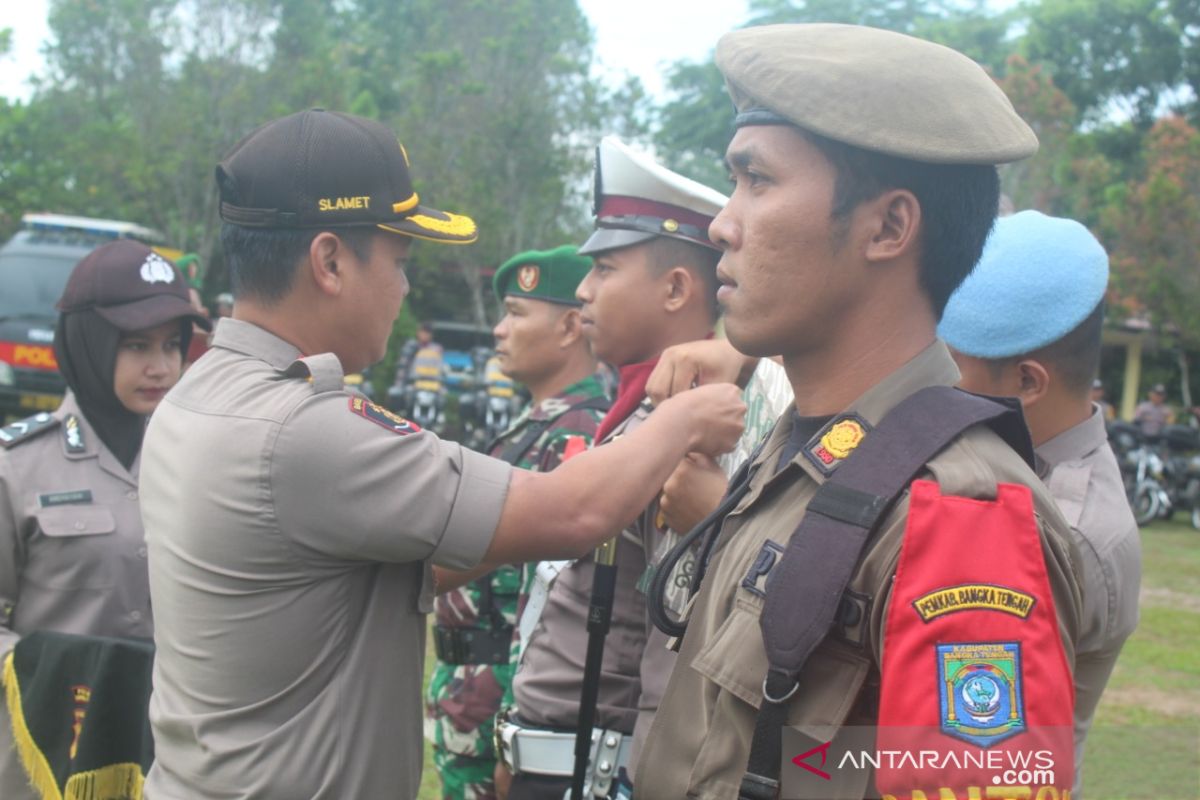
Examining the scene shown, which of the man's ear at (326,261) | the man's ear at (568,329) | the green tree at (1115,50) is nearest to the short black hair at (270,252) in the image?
the man's ear at (326,261)

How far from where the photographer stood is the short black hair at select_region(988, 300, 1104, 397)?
7.86 feet

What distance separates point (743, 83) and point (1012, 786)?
1.01 metres

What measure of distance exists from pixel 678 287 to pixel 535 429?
1128 mm

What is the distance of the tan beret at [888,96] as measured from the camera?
1.60 m

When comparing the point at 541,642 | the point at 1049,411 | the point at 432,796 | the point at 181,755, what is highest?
the point at 1049,411

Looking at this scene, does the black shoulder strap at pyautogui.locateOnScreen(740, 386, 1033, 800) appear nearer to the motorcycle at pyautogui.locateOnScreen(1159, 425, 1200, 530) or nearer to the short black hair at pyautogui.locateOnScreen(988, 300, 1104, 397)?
the short black hair at pyautogui.locateOnScreen(988, 300, 1104, 397)

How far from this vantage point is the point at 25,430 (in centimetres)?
321

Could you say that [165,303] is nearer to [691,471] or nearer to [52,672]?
[52,672]

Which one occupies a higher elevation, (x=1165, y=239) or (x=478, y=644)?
(x=478, y=644)

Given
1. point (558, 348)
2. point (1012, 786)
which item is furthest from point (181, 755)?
point (558, 348)

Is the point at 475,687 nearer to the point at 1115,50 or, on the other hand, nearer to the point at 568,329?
the point at 568,329

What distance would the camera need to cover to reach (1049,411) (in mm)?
2426

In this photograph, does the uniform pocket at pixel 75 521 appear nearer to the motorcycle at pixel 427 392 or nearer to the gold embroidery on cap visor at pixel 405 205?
the gold embroidery on cap visor at pixel 405 205

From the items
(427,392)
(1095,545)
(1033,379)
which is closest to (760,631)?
(1095,545)
